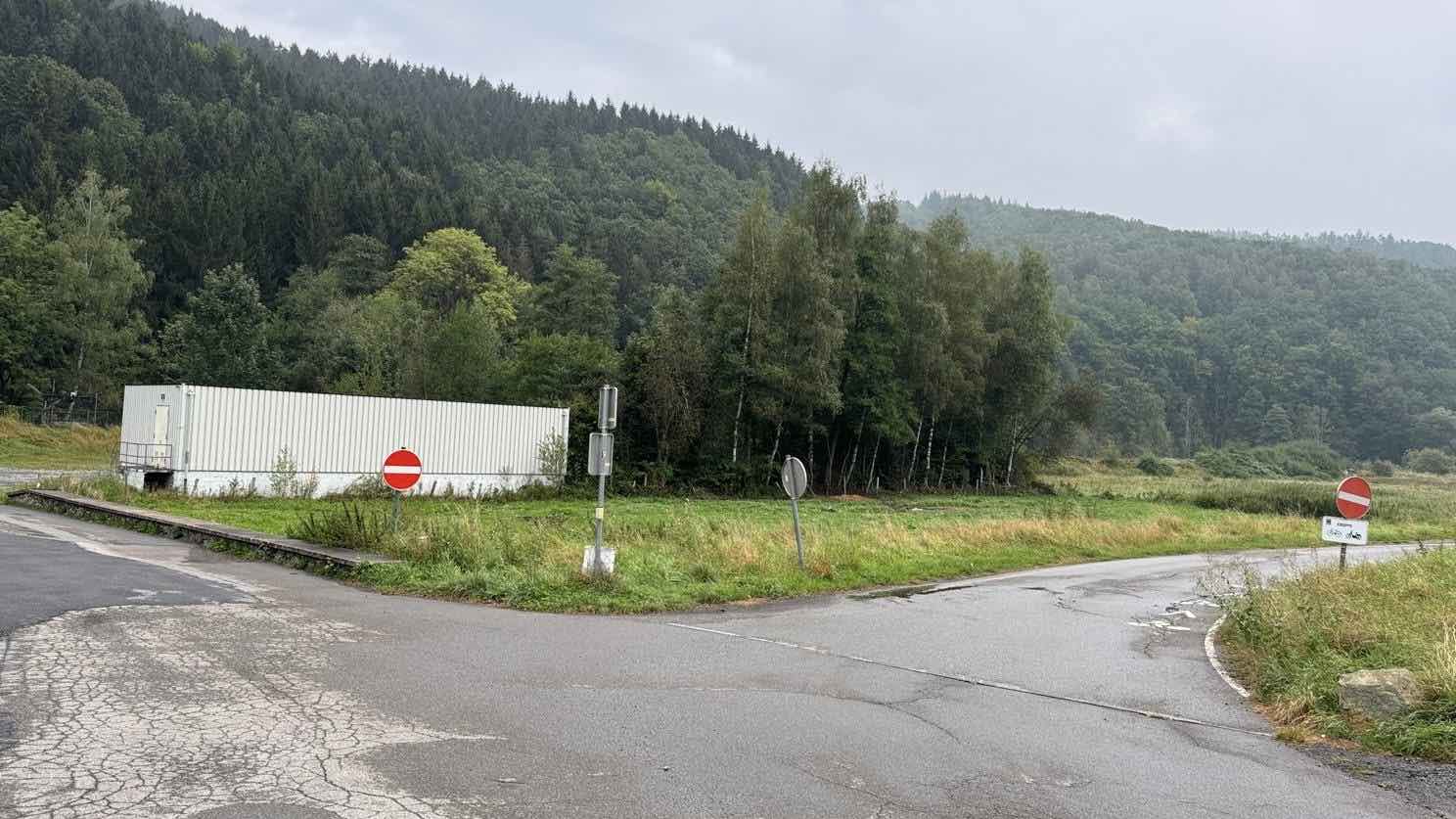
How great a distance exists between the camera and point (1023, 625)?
13484mm

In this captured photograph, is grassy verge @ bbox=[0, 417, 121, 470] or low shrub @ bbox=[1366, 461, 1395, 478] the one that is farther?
low shrub @ bbox=[1366, 461, 1395, 478]

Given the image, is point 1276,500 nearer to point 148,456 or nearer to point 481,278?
point 148,456

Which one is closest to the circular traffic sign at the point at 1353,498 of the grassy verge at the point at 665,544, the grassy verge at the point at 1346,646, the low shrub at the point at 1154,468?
the grassy verge at the point at 1346,646

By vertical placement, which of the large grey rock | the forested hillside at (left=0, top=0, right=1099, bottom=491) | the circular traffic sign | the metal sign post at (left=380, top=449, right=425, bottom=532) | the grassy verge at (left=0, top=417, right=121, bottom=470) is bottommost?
the grassy verge at (left=0, top=417, right=121, bottom=470)

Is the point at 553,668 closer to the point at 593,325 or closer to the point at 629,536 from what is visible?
the point at 629,536

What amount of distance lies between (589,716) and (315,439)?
2873 centimetres

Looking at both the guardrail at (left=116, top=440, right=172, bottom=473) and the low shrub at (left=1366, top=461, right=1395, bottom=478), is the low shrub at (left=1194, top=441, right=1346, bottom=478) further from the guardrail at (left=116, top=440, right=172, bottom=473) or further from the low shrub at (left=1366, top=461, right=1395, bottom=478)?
the guardrail at (left=116, top=440, right=172, bottom=473)

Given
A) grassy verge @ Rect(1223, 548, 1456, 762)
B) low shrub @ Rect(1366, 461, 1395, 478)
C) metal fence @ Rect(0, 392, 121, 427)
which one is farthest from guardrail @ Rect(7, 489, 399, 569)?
low shrub @ Rect(1366, 461, 1395, 478)

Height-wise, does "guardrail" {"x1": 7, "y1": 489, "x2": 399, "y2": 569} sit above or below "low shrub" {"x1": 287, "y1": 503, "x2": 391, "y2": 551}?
below

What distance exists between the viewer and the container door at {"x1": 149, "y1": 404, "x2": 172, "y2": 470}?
31031 millimetres

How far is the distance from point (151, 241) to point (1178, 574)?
86864 millimetres

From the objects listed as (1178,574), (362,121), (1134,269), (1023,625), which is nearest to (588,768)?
(1023,625)

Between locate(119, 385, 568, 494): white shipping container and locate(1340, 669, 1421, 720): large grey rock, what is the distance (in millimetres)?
29482

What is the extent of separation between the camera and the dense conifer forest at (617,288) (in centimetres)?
4897
